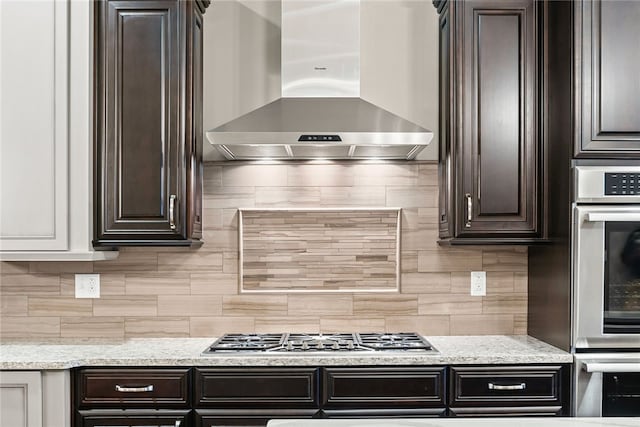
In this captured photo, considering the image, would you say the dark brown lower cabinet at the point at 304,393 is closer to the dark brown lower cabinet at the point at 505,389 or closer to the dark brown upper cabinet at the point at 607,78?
the dark brown lower cabinet at the point at 505,389

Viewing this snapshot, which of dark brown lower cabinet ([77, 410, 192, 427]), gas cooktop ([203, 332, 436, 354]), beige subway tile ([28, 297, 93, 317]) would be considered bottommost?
dark brown lower cabinet ([77, 410, 192, 427])

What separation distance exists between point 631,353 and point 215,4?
261 cm

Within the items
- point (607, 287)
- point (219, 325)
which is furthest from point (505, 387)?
point (219, 325)

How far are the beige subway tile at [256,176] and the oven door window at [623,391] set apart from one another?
1.77 m

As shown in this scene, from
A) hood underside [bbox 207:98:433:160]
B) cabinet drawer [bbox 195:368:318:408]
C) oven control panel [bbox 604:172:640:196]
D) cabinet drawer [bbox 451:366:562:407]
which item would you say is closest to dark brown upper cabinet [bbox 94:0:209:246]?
hood underside [bbox 207:98:433:160]

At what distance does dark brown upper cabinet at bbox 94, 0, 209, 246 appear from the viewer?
2678mm

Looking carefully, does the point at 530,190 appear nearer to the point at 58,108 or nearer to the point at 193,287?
the point at 193,287

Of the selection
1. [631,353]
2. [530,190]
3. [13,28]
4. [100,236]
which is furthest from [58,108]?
[631,353]

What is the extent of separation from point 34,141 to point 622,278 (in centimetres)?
268

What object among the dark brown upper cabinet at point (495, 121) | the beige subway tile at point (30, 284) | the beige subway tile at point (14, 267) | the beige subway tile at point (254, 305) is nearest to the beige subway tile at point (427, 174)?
the dark brown upper cabinet at point (495, 121)

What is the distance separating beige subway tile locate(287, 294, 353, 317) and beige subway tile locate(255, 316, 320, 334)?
0.10 ft

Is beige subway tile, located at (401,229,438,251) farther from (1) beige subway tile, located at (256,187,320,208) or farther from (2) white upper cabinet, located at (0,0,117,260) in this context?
(2) white upper cabinet, located at (0,0,117,260)

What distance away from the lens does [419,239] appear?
305cm

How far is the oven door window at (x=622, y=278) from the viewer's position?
96.3 inches
